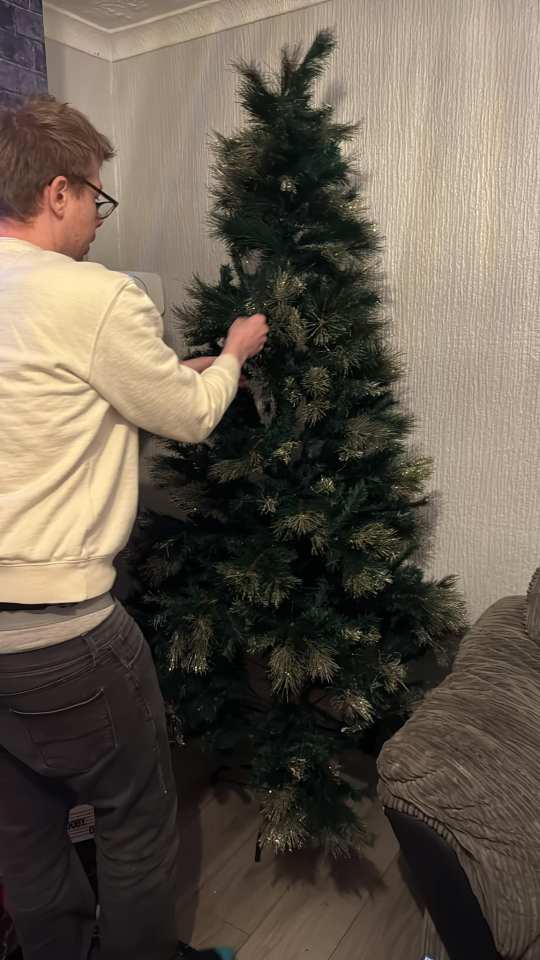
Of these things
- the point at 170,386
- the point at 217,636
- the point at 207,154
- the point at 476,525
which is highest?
the point at 207,154

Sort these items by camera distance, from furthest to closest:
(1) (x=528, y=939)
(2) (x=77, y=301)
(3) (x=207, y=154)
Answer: (3) (x=207, y=154)
(1) (x=528, y=939)
(2) (x=77, y=301)

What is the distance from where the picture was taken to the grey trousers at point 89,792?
100cm

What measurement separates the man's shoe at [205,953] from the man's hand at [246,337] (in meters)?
1.05

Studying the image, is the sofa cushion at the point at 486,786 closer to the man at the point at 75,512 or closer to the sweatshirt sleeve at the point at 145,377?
the man at the point at 75,512

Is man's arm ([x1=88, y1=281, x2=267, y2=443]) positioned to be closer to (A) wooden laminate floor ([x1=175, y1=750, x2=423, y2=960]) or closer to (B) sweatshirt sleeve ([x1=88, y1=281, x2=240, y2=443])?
(B) sweatshirt sleeve ([x1=88, y1=281, x2=240, y2=443])

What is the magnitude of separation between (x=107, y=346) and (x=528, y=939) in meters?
0.99

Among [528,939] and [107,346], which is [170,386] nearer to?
[107,346]

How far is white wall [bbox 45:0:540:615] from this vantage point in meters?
1.66

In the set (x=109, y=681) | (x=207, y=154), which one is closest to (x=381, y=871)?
(x=109, y=681)

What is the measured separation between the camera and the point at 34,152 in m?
0.96

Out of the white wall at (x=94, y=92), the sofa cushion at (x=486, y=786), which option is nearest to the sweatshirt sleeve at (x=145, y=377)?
the sofa cushion at (x=486, y=786)

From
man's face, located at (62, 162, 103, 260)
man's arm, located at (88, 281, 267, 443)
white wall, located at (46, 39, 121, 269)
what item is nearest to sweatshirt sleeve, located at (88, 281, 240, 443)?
man's arm, located at (88, 281, 267, 443)

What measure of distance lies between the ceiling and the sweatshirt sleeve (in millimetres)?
1576

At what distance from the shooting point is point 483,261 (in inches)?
68.0
